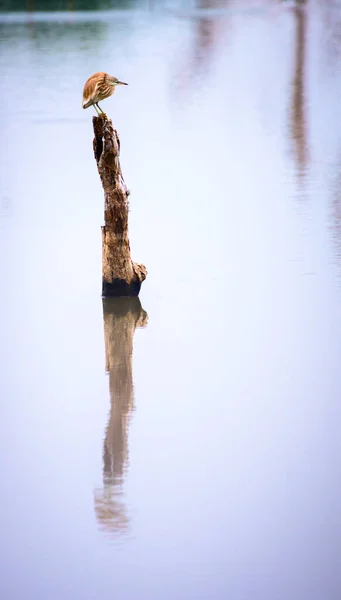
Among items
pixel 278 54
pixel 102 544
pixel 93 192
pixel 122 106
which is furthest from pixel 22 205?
pixel 278 54

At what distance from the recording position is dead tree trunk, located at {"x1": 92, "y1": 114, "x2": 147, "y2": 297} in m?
5.30

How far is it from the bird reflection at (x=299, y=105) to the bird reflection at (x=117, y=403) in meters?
3.89

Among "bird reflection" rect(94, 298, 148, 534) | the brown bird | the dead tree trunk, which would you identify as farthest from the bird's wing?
"bird reflection" rect(94, 298, 148, 534)

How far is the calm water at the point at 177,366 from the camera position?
10.7ft

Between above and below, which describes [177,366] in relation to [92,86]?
below

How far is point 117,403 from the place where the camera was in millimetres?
4379

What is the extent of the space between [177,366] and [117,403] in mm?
520

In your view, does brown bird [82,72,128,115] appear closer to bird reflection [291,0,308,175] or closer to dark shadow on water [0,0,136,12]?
bird reflection [291,0,308,175]

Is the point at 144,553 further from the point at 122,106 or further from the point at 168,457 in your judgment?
the point at 122,106

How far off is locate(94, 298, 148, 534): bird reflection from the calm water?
0.01m

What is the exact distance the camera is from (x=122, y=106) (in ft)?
40.3

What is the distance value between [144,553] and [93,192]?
219 inches

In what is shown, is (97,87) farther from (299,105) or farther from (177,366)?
(299,105)

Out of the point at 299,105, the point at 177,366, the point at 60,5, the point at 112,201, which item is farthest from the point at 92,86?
the point at 60,5
